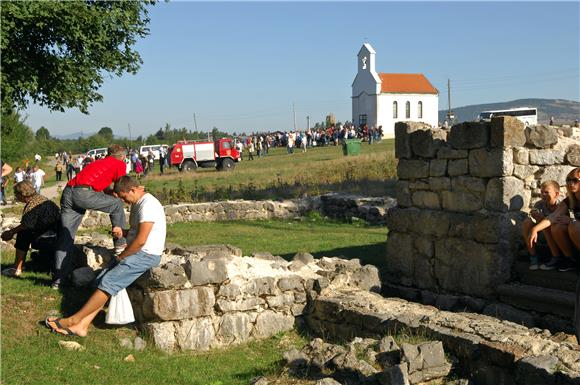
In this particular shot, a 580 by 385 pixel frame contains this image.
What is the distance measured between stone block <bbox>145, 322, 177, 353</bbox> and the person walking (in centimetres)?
141

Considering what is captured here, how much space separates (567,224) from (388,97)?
72.9m

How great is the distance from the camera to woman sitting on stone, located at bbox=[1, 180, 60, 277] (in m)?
9.09

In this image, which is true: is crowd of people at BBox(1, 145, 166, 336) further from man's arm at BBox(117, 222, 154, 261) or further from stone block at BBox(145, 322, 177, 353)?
stone block at BBox(145, 322, 177, 353)

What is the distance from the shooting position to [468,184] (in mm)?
9086

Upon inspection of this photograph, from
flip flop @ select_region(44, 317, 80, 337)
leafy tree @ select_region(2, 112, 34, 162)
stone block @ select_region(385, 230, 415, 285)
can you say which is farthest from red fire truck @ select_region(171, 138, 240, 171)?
flip flop @ select_region(44, 317, 80, 337)

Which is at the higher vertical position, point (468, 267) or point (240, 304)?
point (468, 267)

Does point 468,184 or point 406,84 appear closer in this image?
point 468,184

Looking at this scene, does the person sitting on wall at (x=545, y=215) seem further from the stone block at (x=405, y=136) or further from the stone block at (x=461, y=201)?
the stone block at (x=405, y=136)

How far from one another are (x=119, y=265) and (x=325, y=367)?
2739mm

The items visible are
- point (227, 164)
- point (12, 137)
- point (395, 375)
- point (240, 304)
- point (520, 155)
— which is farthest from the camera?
point (12, 137)

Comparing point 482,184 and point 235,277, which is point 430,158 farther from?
point 235,277

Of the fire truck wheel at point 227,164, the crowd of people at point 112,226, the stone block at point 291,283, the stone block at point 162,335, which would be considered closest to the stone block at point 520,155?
the stone block at point 291,283

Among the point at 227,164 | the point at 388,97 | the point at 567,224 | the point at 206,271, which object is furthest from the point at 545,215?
the point at 388,97

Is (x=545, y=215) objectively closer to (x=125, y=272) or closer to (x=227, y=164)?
(x=125, y=272)
